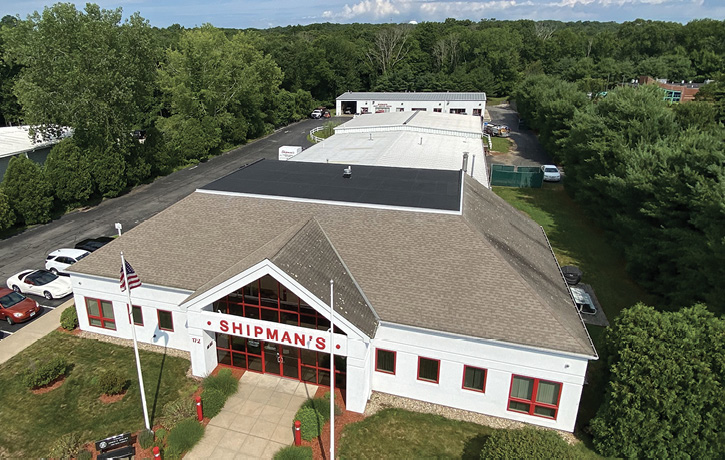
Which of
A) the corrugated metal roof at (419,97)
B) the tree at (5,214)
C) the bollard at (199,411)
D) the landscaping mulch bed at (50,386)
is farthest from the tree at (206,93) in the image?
the bollard at (199,411)

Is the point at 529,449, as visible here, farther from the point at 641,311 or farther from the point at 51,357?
the point at 51,357

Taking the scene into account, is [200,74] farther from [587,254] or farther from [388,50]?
[388,50]

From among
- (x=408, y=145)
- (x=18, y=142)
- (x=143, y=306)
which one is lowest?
(x=143, y=306)

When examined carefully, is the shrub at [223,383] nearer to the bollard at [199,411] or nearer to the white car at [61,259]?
the bollard at [199,411]

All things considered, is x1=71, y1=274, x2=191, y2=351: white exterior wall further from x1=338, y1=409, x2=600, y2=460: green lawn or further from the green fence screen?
the green fence screen

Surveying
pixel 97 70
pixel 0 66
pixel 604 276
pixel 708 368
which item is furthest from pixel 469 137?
pixel 0 66

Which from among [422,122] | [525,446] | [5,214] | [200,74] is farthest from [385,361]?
[200,74]

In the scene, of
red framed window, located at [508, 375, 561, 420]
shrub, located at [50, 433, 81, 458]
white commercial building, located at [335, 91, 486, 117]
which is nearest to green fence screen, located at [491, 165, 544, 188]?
white commercial building, located at [335, 91, 486, 117]
